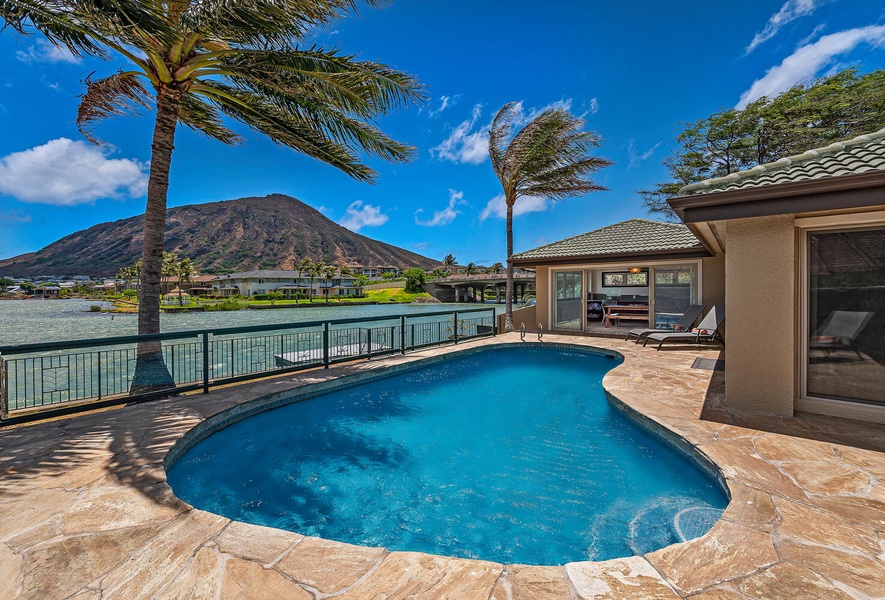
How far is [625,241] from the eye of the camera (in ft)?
38.6

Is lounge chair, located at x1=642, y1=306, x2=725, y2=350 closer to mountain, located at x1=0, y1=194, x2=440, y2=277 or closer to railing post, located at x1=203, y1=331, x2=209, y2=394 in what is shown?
railing post, located at x1=203, y1=331, x2=209, y2=394

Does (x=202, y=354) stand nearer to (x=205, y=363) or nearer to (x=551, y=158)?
(x=205, y=363)

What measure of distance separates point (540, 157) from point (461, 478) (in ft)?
38.8

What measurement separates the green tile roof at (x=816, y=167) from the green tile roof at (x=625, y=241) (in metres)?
5.94

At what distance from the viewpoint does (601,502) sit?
3.16 meters

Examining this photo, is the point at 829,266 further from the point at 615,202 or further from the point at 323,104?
the point at 615,202

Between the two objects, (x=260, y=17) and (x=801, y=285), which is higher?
(x=260, y=17)

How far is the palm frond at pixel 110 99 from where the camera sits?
6.34 metres

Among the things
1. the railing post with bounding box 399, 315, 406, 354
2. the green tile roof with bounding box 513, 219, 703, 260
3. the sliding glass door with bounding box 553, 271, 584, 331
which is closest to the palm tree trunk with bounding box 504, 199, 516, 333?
the green tile roof with bounding box 513, 219, 703, 260

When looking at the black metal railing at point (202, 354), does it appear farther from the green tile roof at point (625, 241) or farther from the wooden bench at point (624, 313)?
the wooden bench at point (624, 313)

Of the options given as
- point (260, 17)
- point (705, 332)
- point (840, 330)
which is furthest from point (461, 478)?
point (705, 332)

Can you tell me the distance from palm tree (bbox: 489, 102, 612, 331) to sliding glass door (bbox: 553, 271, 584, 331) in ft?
5.32

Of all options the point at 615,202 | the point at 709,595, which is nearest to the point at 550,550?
the point at 709,595

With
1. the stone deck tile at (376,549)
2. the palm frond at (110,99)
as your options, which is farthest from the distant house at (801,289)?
the palm frond at (110,99)
